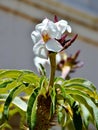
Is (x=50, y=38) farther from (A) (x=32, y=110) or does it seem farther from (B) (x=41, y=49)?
(A) (x=32, y=110)

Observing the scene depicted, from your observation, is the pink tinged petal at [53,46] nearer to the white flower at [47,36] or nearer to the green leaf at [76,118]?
the white flower at [47,36]

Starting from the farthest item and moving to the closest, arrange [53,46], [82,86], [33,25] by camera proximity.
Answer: [33,25], [82,86], [53,46]

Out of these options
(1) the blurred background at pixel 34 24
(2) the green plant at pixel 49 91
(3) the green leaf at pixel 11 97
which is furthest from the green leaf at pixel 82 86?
(1) the blurred background at pixel 34 24

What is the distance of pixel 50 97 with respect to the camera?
3.07ft

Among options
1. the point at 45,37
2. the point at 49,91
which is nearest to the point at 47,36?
the point at 45,37

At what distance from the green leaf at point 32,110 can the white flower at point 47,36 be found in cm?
8

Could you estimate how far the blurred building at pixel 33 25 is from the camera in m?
3.37

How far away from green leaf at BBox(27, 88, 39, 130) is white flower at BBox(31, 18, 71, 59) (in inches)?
3.3

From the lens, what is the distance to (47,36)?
2.98 feet

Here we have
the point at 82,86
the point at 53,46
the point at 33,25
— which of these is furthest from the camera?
the point at 33,25

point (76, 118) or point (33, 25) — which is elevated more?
point (33, 25)

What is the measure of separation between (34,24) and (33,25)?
14 mm

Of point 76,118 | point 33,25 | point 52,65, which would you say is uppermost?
point 33,25

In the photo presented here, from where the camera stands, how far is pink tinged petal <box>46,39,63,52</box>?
871mm
